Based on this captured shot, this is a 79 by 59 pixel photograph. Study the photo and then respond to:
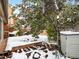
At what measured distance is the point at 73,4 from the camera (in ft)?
21.6

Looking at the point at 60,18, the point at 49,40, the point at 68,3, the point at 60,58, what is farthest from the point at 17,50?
the point at 68,3

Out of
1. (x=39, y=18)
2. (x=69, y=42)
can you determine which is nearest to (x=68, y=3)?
(x=39, y=18)

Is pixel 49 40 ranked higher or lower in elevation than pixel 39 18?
lower

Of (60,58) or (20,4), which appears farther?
(20,4)

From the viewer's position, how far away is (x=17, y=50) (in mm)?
4742

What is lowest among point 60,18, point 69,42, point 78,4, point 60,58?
point 60,58

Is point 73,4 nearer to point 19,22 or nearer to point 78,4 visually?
point 78,4

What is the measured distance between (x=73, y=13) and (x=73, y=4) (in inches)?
16.8

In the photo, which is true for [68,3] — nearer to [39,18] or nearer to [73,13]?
[73,13]

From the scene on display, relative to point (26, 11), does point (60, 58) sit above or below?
below

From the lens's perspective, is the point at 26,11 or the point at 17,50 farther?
the point at 26,11

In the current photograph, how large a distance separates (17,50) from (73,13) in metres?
2.58

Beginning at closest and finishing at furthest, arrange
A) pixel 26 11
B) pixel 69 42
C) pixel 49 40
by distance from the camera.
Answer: pixel 69 42 → pixel 49 40 → pixel 26 11

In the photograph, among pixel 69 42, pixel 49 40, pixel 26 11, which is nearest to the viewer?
pixel 69 42
